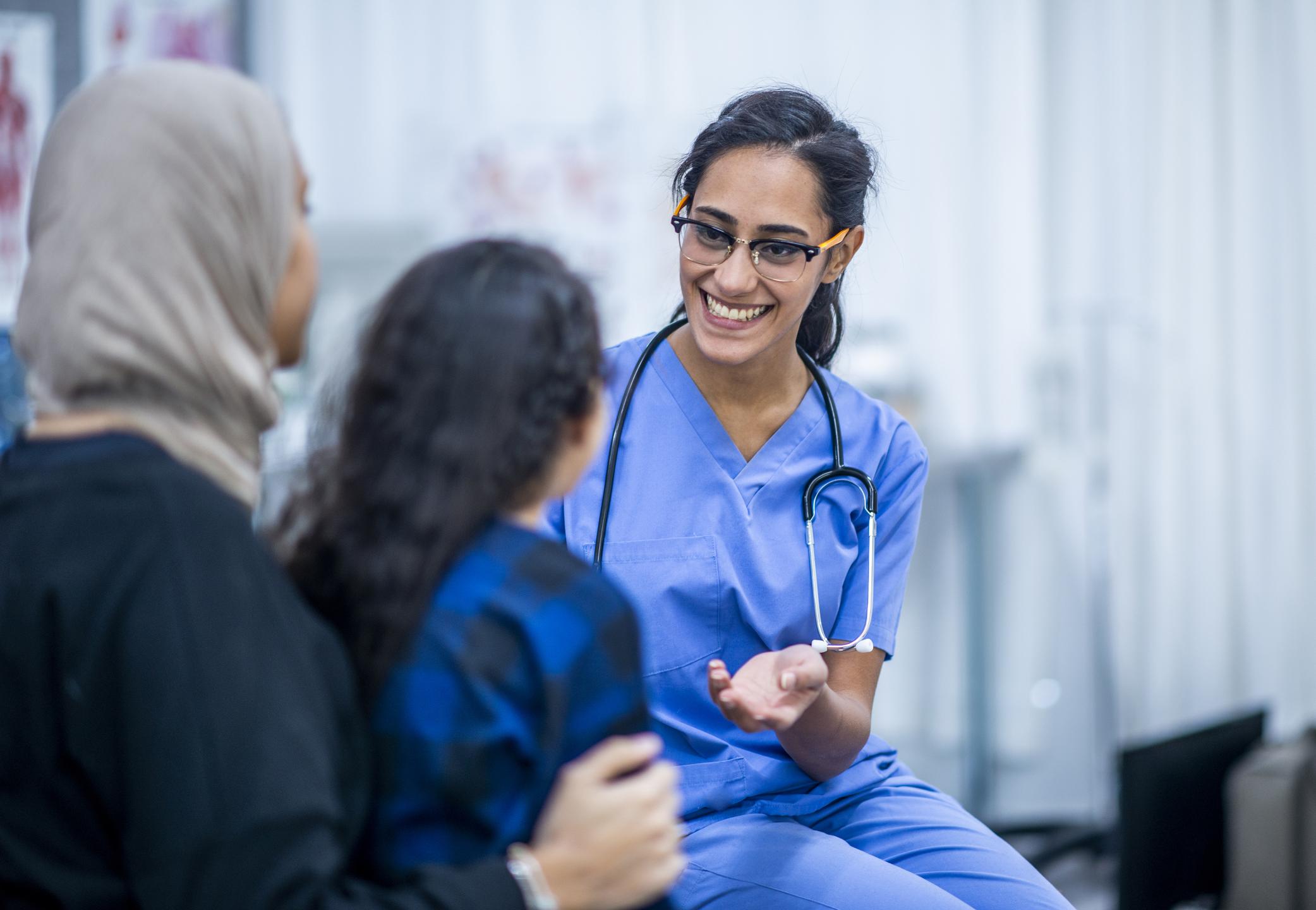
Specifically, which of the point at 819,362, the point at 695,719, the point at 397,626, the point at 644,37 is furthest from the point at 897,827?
the point at 644,37

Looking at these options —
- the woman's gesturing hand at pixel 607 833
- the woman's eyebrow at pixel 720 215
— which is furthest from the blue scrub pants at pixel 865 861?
the woman's eyebrow at pixel 720 215

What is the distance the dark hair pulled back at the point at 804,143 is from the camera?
55.0 inches

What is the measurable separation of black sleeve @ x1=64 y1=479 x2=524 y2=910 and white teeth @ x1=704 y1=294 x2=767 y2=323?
781 millimetres

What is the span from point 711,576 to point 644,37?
1937mm

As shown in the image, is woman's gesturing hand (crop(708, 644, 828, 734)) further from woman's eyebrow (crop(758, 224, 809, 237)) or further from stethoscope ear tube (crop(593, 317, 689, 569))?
woman's eyebrow (crop(758, 224, 809, 237))

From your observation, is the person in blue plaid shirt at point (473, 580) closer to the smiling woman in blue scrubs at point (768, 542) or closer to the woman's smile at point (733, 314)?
the smiling woman in blue scrubs at point (768, 542)

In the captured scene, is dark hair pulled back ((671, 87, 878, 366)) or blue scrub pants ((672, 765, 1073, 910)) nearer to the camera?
blue scrub pants ((672, 765, 1073, 910))

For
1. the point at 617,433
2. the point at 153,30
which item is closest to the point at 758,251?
the point at 617,433

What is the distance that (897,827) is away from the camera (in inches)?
50.4

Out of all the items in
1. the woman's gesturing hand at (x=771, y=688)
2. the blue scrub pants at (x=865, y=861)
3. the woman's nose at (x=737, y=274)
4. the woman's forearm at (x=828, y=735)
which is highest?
the woman's nose at (x=737, y=274)

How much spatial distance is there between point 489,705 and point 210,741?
0.54 feet

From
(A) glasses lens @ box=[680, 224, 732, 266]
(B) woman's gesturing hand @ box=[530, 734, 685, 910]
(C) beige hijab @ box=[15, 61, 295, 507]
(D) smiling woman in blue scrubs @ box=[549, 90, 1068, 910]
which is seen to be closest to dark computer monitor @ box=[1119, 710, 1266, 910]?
(D) smiling woman in blue scrubs @ box=[549, 90, 1068, 910]

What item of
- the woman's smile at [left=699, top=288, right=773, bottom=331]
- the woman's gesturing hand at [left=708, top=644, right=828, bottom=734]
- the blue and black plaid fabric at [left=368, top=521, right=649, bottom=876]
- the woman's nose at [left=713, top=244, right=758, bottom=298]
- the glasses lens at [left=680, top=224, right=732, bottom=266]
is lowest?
the woman's gesturing hand at [left=708, top=644, right=828, bottom=734]

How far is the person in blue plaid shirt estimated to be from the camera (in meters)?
0.77
